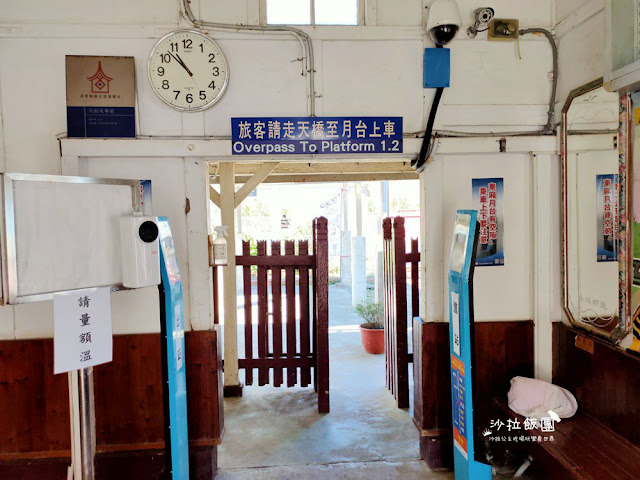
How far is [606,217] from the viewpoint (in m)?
3.35

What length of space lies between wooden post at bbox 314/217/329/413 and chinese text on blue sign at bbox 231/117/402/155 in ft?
4.08

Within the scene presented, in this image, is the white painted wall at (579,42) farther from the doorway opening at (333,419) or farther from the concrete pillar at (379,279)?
the concrete pillar at (379,279)

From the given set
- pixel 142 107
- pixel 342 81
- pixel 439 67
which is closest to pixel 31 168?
pixel 142 107

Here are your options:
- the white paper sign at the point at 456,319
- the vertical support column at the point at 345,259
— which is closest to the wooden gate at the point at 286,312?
the white paper sign at the point at 456,319

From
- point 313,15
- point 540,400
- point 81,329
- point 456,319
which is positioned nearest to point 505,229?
point 456,319

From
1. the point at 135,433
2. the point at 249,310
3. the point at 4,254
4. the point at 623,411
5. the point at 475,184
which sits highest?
the point at 475,184

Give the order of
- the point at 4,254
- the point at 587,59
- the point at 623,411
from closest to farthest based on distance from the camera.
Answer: the point at 4,254
the point at 623,411
the point at 587,59

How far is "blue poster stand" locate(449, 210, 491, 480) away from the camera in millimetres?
2781

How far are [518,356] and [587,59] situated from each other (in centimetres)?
231

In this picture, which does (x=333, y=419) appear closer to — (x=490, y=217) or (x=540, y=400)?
(x=540, y=400)

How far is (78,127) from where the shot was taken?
3.19m

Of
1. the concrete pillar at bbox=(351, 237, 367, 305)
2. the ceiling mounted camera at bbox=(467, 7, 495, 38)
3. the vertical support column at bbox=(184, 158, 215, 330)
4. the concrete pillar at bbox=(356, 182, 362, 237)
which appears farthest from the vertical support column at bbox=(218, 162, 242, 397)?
the concrete pillar at bbox=(356, 182, 362, 237)

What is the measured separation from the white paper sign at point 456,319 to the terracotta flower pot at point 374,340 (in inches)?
123

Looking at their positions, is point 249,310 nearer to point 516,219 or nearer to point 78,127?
point 78,127
